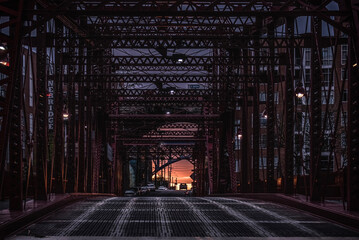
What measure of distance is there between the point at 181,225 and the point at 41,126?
8.09m

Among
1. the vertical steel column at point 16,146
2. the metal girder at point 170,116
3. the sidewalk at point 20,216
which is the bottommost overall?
the sidewalk at point 20,216

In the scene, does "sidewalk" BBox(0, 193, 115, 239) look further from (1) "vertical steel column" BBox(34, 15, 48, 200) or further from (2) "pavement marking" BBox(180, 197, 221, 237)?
(2) "pavement marking" BBox(180, 197, 221, 237)

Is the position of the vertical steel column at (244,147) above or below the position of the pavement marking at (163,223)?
above

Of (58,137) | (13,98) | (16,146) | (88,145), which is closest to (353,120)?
(13,98)

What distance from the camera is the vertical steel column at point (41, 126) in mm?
17266

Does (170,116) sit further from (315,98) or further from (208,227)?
(208,227)

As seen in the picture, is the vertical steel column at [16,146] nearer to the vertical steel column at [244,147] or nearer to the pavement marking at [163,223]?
the pavement marking at [163,223]

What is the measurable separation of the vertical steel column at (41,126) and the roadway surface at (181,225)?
73.1 inches

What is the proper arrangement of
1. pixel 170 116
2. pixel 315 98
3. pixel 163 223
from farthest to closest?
pixel 170 116 < pixel 315 98 < pixel 163 223

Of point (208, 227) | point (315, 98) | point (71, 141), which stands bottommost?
point (208, 227)

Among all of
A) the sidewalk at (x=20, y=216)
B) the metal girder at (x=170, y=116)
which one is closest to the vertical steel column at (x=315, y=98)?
the sidewalk at (x=20, y=216)

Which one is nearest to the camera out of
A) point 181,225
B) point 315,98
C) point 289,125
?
point 181,225

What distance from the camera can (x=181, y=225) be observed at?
1234 centimetres

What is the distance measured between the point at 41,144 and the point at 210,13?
293 inches
